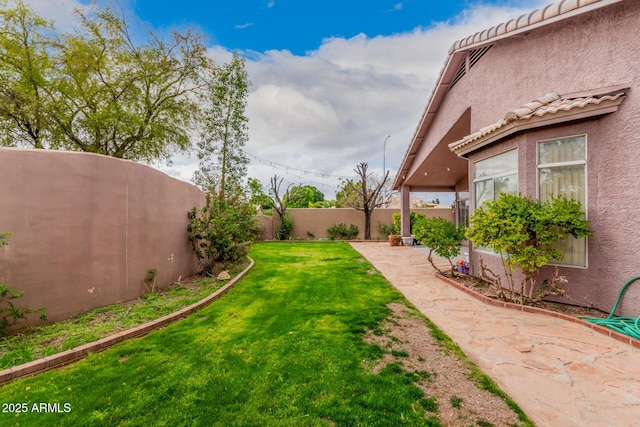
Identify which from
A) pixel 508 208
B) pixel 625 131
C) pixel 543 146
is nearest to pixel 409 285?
pixel 508 208

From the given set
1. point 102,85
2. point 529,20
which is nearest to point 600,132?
point 529,20

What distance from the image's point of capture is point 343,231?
20.3 m

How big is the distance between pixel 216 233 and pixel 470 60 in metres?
9.11

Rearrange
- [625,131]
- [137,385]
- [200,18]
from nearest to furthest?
[137,385]
[625,131]
[200,18]

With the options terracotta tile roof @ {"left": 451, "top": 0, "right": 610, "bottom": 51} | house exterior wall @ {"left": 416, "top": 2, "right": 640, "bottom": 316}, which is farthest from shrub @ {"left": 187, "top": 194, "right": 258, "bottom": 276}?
terracotta tile roof @ {"left": 451, "top": 0, "right": 610, "bottom": 51}

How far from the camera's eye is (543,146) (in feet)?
18.3

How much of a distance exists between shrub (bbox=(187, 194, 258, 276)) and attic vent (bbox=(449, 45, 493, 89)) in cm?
853

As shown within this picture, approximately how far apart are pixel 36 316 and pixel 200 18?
12569mm

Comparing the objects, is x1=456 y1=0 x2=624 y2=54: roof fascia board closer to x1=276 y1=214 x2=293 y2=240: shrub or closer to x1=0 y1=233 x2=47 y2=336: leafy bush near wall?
x1=0 y1=233 x2=47 y2=336: leafy bush near wall

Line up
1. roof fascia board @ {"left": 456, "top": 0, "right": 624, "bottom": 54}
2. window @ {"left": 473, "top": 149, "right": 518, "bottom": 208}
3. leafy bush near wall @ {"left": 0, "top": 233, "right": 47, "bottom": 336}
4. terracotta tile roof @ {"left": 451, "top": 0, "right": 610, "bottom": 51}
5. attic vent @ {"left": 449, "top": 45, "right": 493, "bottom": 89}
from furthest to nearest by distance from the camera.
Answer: attic vent @ {"left": 449, "top": 45, "right": 493, "bottom": 89} → window @ {"left": 473, "top": 149, "right": 518, "bottom": 208} → terracotta tile roof @ {"left": 451, "top": 0, "right": 610, "bottom": 51} → roof fascia board @ {"left": 456, "top": 0, "right": 624, "bottom": 54} → leafy bush near wall @ {"left": 0, "top": 233, "right": 47, "bottom": 336}

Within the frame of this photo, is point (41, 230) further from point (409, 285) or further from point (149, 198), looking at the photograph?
point (409, 285)

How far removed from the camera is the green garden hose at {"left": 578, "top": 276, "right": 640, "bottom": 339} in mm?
4000

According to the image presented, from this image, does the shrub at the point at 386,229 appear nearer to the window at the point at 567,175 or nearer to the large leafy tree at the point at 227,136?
the large leafy tree at the point at 227,136

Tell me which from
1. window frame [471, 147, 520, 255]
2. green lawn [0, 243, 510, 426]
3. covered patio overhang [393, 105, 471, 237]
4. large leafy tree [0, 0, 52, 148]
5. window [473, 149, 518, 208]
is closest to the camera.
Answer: green lawn [0, 243, 510, 426]
